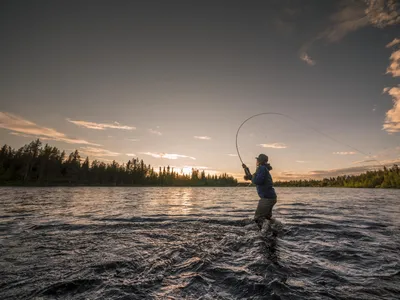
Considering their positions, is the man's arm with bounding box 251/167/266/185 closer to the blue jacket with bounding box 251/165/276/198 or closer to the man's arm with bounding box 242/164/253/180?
the blue jacket with bounding box 251/165/276/198

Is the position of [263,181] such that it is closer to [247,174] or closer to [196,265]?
[247,174]

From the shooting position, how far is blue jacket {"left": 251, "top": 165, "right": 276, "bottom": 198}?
10797mm

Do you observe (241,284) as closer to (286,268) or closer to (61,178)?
(286,268)

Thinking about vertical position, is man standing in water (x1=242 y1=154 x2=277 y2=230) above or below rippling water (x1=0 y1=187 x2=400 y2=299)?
above

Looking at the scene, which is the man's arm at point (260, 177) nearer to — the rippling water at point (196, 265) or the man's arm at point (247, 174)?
the man's arm at point (247, 174)

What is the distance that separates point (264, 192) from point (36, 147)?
13574 centimetres

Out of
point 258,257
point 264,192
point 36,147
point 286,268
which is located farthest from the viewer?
point 36,147

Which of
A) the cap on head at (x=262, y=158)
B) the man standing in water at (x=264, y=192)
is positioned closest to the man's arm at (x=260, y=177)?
the man standing in water at (x=264, y=192)

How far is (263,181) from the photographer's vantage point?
1086 cm

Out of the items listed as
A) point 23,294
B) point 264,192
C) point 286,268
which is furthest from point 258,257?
point 23,294

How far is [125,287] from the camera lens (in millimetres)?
4465

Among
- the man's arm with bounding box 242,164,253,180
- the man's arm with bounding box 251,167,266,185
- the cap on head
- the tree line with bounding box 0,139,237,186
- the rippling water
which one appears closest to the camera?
the rippling water

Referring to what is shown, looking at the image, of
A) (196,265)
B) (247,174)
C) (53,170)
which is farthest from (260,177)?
(53,170)

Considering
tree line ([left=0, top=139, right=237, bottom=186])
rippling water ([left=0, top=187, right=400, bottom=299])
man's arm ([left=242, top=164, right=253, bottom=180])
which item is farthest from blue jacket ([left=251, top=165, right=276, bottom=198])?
tree line ([left=0, top=139, right=237, bottom=186])
